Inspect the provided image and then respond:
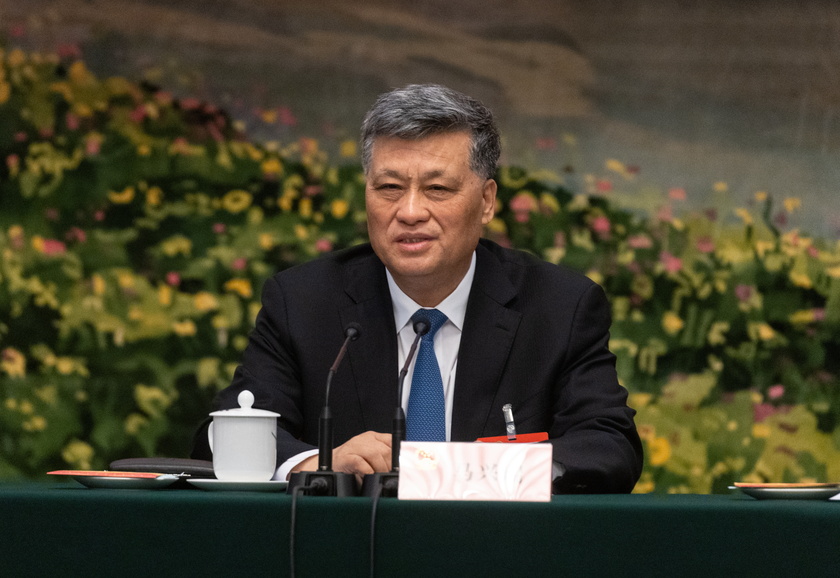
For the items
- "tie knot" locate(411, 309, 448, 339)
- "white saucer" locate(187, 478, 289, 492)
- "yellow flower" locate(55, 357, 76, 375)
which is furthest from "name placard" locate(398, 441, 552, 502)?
"yellow flower" locate(55, 357, 76, 375)

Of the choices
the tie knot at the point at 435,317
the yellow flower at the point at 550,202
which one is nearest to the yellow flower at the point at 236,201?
the yellow flower at the point at 550,202

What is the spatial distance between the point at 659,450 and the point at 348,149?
1.53 meters

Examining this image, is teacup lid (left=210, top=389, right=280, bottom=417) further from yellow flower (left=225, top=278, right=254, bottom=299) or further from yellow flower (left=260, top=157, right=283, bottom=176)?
yellow flower (left=260, top=157, right=283, bottom=176)

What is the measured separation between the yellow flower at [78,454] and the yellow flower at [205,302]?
0.61 meters

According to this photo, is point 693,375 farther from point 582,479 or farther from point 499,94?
point 582,479

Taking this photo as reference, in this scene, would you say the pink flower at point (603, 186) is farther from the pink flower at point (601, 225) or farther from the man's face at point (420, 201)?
the man's face at point (420, 201)

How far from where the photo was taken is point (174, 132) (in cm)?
377

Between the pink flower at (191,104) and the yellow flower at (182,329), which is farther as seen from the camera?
the pink flower at (191,104)

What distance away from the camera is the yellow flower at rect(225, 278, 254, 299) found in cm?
369

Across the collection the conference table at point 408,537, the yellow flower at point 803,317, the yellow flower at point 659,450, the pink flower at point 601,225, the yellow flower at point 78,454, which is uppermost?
the pink flower at point 601,225

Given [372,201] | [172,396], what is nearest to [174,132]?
[172,396]

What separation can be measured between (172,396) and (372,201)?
1820 mm

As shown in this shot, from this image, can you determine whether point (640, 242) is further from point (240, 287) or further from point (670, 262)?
point (240, 287)

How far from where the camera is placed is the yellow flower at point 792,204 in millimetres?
3682
